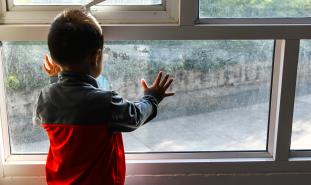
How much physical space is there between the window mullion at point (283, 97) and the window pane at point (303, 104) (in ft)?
0.23

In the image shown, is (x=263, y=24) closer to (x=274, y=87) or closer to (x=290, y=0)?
(x=290, y=0)

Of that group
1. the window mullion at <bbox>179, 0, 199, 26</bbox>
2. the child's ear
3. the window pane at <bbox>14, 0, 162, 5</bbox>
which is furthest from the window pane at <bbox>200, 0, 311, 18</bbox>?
the child's ear

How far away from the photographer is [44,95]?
1196mm

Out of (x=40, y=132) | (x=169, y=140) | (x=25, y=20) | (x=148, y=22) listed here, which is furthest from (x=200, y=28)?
(x=40, y=132)

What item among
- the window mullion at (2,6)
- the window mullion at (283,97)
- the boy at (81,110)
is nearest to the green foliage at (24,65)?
the window mullion at (2,6)

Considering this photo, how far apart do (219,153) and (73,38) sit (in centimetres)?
70

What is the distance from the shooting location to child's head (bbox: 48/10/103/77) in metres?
1.12

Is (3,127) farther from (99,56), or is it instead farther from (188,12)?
(188,12)

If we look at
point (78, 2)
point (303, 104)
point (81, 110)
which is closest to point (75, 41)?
point (81, 110)

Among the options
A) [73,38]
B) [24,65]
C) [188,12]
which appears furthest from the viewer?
[24,65]

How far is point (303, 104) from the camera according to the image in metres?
1.52

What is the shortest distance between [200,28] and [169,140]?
16.8 inches

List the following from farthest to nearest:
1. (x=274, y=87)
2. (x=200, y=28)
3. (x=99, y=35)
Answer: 1. (x=274, y=87)
2. (x=200, y=28)
3. (x=99, y=35)

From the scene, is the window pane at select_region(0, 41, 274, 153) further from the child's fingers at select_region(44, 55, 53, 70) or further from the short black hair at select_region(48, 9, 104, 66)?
the short black hair at select_region(48, 9, 104, 66)
